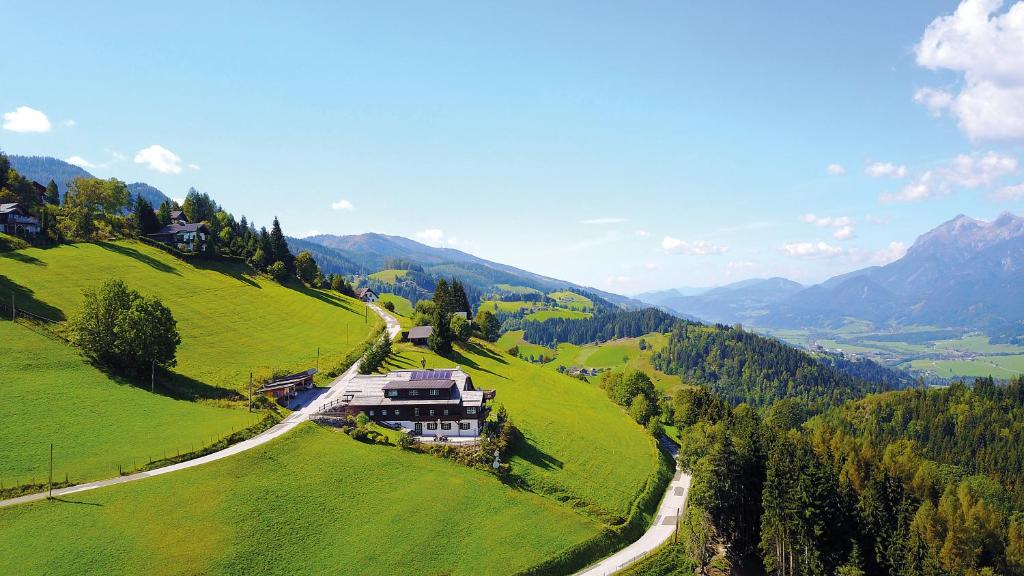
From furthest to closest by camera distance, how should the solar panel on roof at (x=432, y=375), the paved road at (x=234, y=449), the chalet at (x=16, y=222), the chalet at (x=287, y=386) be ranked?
the chalet at (x=16, y=222), the solar panel on roof at (x=432, y=375), the chalet at (x=287, y=386), the paved road at (x=234, y=449)

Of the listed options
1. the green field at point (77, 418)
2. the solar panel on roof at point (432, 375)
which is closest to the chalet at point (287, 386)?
the green field at point (77, 418)

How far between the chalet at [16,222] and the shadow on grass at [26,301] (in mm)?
29561

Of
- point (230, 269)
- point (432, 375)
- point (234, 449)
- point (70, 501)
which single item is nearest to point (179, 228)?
point (230, 269)

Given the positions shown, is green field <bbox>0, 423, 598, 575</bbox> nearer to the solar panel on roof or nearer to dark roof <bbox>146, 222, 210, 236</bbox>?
the solar panel on roof

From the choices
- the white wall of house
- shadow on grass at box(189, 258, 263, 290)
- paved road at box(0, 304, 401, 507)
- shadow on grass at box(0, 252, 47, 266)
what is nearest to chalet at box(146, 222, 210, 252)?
shadow on grass at box(189, 258, 263, 290)

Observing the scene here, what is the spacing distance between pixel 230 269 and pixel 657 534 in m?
123

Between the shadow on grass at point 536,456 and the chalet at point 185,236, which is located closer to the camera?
the shadow on grass at point 536,456

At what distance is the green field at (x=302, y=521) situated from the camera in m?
43.0

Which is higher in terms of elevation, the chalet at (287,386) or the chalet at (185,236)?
the chalet at (185,236)

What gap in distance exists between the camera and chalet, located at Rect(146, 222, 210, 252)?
13625cm

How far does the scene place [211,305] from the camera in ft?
359

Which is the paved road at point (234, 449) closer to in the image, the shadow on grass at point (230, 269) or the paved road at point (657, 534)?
the paved road at point (657, 534)

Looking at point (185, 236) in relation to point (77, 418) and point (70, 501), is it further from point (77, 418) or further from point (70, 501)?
point (70, 501)

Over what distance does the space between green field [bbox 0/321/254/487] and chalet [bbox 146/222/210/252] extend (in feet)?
212
